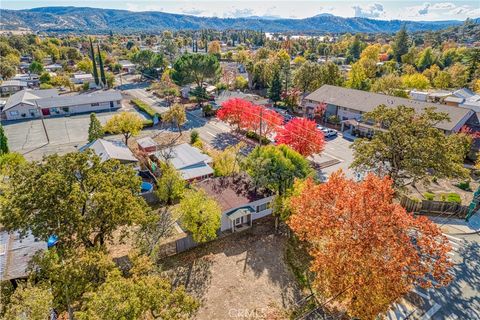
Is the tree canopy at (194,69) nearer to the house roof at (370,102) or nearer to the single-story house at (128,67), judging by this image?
the house roof at (370,102)

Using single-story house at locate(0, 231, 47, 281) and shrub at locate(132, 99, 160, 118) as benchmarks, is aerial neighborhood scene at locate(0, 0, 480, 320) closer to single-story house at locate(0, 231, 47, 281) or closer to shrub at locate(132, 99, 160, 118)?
single-story house at locate(0, 231, 47, 281)

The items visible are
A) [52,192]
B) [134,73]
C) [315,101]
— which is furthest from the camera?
[134,73]

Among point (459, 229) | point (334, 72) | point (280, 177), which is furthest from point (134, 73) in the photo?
point (459, 229)

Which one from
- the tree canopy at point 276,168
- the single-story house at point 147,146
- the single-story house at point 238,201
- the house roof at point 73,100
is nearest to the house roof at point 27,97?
the house roof at point 73,100

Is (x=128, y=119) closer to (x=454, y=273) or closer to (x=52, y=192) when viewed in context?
(x=52, y=192)

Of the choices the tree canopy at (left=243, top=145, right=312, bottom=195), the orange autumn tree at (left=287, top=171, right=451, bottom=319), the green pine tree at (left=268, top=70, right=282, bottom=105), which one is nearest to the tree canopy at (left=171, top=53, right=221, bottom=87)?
the green pine tree at (left=268, top=70, right=282, bottom=105)

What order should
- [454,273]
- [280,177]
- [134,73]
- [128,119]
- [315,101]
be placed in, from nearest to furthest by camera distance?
[454,273] → [280,177] → [128,119] → [315,101] → [134,73]
